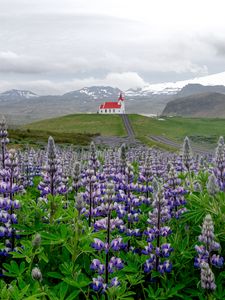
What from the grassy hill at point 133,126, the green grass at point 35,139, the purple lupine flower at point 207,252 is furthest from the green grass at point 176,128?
the purple lupine flower at point 207,252

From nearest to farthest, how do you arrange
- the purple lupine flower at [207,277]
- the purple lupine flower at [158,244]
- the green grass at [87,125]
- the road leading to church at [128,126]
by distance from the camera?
the purple lupine flower at [207,277]
the purple lupine flower at [158,244]
the road leading to church at [128,126]
the green grass at [87,125]

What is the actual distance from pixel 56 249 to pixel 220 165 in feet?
8.37

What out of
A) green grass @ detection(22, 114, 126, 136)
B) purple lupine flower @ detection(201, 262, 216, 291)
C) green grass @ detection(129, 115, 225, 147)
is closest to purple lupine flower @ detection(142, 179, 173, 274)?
purple lupine flower @ detection(201, 262, 216, 291)

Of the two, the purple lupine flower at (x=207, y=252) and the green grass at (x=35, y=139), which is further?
the green grass at (x=35, y=139)

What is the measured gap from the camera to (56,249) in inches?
165

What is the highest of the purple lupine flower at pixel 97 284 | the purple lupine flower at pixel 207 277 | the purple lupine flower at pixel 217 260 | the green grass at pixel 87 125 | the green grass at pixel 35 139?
the green grass at pixel 87 125

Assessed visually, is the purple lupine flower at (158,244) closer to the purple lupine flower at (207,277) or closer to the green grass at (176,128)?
the purple lupine flower at (207,277)

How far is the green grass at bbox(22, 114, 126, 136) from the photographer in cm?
8706

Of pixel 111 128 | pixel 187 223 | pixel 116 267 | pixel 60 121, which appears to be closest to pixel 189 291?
pixel 116 267

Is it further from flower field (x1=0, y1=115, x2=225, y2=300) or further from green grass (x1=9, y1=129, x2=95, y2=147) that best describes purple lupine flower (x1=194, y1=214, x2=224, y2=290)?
green grass (x1=9, y1=129, x2=95, y2=147)

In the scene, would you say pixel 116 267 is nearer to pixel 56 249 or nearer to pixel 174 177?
pixel 56 249

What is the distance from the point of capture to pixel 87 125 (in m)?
97.3

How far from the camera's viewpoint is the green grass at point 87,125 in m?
87.1

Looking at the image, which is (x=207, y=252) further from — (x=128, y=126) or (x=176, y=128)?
(x=176, y=128)
